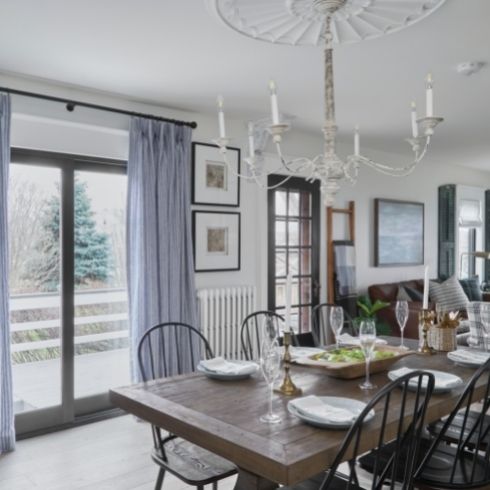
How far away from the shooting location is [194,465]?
2102 millimetres

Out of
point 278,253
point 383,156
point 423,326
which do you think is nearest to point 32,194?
point 278,253

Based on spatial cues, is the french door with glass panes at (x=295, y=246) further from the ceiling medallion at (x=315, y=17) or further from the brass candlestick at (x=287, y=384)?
the brass candlestick at (x=287, y=384)

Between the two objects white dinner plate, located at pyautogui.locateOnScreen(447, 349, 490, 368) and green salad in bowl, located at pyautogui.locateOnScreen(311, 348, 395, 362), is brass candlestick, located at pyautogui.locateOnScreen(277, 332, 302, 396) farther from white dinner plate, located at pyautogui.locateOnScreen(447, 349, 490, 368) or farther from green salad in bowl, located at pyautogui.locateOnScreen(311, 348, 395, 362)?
white dinner plate, located at pyautogui.locateOnScreen(447, 349, 490, 368)

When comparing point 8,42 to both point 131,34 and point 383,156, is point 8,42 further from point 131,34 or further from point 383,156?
point 383,156

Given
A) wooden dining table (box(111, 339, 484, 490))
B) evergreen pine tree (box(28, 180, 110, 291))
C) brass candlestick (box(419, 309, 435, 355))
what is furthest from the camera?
evergreen pine tree (box(28, 180, 110, 291))

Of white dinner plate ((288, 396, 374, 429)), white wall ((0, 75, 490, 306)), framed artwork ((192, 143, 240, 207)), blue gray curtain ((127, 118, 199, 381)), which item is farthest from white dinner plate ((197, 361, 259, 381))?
framed artwork ((192, 143, 240, 207))

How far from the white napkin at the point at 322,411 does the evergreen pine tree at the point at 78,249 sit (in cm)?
256

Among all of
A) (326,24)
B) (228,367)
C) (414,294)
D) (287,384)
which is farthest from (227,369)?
(414,294)

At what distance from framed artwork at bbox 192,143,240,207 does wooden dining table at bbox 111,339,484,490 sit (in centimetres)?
229

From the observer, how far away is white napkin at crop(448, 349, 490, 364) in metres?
2.51

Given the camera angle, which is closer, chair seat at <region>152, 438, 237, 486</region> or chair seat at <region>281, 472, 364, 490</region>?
chair seat at <region>281, 472, 364, 490</region>

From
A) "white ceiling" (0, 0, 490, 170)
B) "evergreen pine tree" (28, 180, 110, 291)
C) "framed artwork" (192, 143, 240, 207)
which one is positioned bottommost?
"evergreen pine tree" (28, 180, 110, 291)

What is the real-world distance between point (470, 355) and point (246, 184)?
2763mm

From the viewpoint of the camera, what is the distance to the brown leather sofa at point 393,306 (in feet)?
17.5
